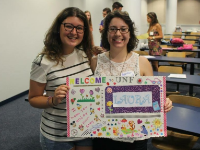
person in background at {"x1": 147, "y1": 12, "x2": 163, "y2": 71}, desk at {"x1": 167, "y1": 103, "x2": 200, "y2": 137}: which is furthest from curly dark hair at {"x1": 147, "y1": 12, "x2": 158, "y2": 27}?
desk at {"x1": 167, "y1": 103, "x2": 200, "y2": 137}

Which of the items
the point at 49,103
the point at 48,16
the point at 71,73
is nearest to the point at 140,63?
the point at 71,73

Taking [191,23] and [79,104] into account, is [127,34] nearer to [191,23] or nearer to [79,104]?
[79,104]

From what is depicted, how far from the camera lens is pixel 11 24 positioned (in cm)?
466

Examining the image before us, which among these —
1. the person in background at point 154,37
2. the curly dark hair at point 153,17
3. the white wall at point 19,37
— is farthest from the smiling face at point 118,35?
the curly dark hair at point 153,17

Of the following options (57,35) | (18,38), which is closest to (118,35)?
(57,35)

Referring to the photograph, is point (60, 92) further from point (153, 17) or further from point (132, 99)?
point (153, 17)

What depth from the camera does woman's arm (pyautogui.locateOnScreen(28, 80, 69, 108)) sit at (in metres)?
1.25

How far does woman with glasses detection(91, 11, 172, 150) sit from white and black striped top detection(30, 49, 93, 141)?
0.15m

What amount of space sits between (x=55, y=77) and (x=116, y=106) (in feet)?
1.34

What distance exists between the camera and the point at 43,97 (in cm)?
136

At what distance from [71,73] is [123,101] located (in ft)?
1.20

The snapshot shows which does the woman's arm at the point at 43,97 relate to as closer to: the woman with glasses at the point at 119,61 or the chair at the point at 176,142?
the woman with glasses at the point at 119,61

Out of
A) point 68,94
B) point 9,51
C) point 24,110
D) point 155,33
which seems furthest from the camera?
point 155,33

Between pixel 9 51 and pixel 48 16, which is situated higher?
pixel 48 16
